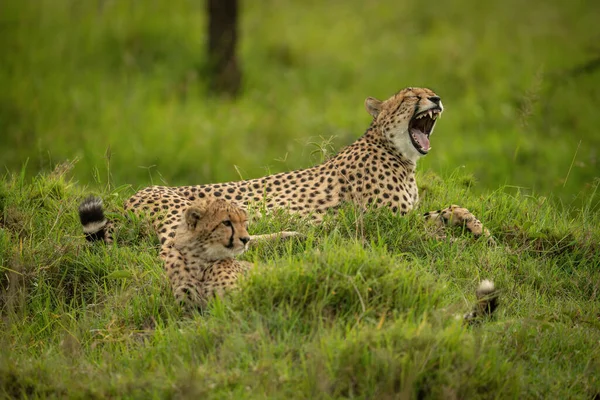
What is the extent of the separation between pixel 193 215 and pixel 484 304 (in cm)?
160

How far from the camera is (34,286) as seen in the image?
5.25 m

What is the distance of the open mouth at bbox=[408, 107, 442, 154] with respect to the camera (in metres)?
5.91

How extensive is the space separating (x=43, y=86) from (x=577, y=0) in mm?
9401

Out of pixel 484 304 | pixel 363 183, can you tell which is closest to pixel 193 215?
pixel 363 183

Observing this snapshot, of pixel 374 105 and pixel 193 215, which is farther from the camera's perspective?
pixel 374 105

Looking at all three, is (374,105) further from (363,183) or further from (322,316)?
(322,316)

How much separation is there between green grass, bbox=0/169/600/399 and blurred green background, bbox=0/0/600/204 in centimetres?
339

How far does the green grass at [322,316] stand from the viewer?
396 centimetres

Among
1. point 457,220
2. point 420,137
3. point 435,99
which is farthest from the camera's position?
point 420,137

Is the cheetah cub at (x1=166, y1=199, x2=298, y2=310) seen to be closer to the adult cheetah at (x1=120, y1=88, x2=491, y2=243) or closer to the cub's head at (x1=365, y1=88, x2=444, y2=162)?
the adult cheetah at (x1=120, y1=88, x2=491, y2=243)

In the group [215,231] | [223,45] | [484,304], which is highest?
[223,45]

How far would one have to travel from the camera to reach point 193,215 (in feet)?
15.7

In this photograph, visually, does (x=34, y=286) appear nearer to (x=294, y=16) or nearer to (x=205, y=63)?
(x=205, y=63)

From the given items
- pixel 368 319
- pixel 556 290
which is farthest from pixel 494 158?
pixel 368 319
